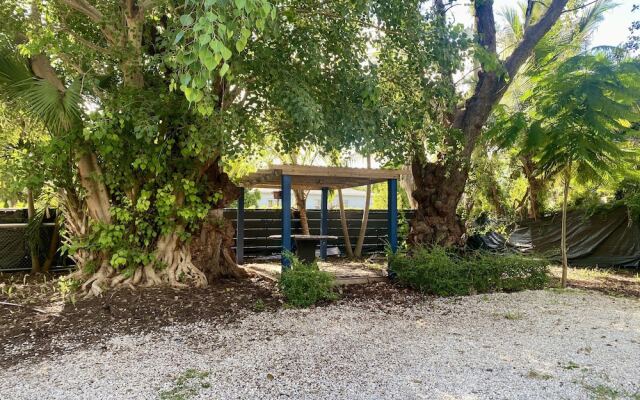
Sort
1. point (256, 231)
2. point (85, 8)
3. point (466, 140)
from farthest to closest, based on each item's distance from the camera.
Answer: point (256, 231), point (466, 140), point (85, 8)

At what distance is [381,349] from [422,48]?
3.31m

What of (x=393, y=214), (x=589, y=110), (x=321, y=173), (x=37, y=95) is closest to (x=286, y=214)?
(x=321, y=173)

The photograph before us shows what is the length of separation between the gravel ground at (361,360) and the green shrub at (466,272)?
3.26 ft

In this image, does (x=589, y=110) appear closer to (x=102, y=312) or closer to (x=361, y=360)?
(x=361, y=360)

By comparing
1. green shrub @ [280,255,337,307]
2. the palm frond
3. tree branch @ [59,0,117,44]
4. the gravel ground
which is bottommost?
the gravel ground

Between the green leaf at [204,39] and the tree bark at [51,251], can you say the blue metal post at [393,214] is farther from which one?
the tree bark at [51,251]

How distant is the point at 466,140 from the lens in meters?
7.19

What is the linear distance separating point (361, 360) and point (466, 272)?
3384 mm

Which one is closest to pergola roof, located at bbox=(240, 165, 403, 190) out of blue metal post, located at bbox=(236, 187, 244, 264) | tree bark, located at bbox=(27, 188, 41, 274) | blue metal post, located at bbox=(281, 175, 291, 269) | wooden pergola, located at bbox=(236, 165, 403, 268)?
wooden pergola, located at bbox=(236, 165, 403, 268)

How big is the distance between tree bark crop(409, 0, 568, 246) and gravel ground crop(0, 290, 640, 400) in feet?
7.68

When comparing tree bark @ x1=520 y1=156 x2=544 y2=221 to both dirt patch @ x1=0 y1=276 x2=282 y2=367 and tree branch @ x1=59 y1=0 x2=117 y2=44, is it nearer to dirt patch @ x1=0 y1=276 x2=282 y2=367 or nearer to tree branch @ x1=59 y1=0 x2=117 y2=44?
dirt patch @ x1=0 y1=276 x2=282 y2=367

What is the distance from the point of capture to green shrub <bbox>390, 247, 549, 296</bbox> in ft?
20.5

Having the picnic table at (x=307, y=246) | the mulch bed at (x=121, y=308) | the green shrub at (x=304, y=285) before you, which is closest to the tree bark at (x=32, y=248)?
the mulch bed at (x=121, y=308)

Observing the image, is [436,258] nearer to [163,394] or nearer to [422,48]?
A: [422,48]
